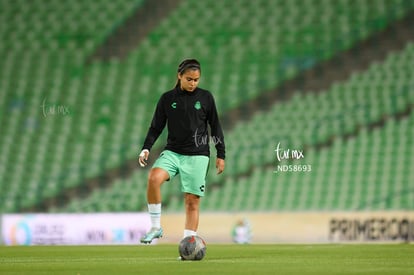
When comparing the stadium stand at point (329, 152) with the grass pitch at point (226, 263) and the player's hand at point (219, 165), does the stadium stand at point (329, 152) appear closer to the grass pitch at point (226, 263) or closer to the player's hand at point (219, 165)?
the grass pitch at point (226, 263)

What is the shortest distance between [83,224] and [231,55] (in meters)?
6.56

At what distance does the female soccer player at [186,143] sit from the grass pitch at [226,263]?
22.1 inches

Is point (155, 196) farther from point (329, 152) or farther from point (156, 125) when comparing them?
point (329, 152)

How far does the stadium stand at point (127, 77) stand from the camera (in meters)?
21.2

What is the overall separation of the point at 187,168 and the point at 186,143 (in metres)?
0.25

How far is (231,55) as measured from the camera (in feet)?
74.2

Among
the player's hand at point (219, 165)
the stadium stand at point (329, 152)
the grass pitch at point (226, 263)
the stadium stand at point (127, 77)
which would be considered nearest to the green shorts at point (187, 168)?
the player's hand at point (219, 165)

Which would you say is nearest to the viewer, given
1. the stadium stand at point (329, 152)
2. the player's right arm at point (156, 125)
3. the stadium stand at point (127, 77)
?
the player's right arm at point (156, 125)

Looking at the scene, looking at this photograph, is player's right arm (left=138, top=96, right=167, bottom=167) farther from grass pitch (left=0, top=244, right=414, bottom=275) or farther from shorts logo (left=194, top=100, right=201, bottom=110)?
grass pitch (left=0, top=244, right=414, bottom=275)

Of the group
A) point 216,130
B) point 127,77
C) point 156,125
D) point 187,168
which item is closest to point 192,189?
point 187,168

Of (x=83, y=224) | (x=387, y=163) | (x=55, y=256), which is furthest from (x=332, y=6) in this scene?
(x=55, y=256)

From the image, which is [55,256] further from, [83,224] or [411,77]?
[411,77]

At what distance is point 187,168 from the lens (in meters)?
9.90

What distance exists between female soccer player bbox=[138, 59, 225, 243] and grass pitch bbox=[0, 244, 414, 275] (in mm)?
561
